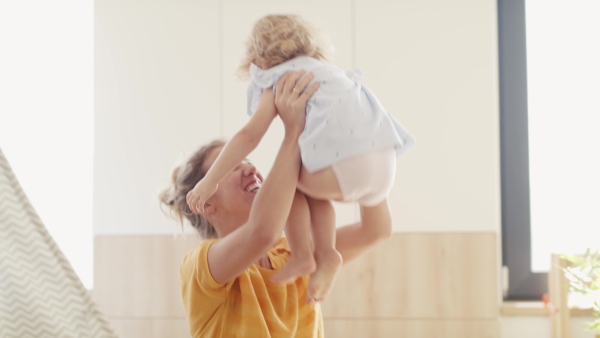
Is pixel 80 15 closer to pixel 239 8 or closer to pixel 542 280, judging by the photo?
pixel 239 8

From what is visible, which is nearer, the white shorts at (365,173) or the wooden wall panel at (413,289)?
the white shorts at (365,173)

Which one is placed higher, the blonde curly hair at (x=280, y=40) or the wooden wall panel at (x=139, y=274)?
the blonde curly hair at (x=280, y=40)

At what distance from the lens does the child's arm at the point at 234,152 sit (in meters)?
1.41

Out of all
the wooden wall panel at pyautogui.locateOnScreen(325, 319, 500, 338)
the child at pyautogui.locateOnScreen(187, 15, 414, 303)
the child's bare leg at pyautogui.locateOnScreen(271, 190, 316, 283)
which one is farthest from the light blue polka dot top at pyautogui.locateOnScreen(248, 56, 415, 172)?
the wooden wall panel at pyautogui.locateOnScreen(325, 319, 500, 338)

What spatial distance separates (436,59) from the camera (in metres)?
2.78

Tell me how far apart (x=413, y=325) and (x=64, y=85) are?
160cm

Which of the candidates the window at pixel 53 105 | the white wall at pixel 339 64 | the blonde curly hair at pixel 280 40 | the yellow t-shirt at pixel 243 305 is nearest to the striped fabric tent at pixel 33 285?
the yellow t-shirt at pixel 243 305

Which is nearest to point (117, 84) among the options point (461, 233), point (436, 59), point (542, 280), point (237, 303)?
point (436, 59)

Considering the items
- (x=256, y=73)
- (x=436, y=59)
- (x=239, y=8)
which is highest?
(x=239, y=8)

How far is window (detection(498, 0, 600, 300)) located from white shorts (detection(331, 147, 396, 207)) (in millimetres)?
1691

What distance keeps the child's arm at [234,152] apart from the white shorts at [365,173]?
0.52 ft

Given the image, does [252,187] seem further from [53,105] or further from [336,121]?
[53,105]

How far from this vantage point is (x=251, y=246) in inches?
57.2

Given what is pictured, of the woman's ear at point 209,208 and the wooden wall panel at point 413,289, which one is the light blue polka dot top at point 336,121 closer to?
the woman's ear at point 209,208
